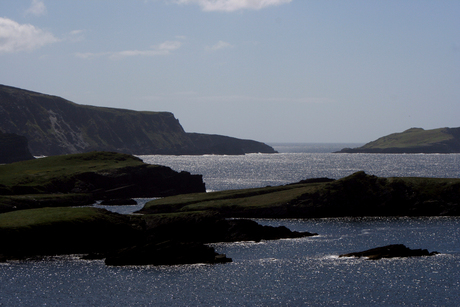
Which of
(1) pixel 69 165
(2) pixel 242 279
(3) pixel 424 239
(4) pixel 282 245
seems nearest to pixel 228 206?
(4) pixel 282 245

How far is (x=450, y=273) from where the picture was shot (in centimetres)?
6138

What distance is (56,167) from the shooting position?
16838cm

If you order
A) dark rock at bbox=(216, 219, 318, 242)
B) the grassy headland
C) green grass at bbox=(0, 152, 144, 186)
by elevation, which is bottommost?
dark rock at bbox=(216, 219, 318, 242)

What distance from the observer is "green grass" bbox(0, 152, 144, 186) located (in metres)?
149

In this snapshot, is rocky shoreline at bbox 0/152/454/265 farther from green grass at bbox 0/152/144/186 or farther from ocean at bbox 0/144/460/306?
ocean at bbox 0/144/460/306

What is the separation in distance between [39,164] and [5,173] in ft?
54.5

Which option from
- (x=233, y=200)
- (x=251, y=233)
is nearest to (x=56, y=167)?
(x=233, y=200)

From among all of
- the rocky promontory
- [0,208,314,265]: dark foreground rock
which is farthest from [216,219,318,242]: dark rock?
the rocky promontory

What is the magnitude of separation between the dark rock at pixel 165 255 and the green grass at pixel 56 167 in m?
86.0

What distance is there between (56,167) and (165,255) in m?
111

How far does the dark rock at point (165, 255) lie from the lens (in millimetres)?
68688

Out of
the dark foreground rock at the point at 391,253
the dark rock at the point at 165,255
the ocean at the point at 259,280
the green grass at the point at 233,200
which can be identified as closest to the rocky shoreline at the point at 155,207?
the dark rock at the point at 165,255

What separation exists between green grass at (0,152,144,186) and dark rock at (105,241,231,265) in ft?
282

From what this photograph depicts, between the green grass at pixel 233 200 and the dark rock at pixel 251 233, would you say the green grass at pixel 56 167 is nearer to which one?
the green grass at pixel 233 200
